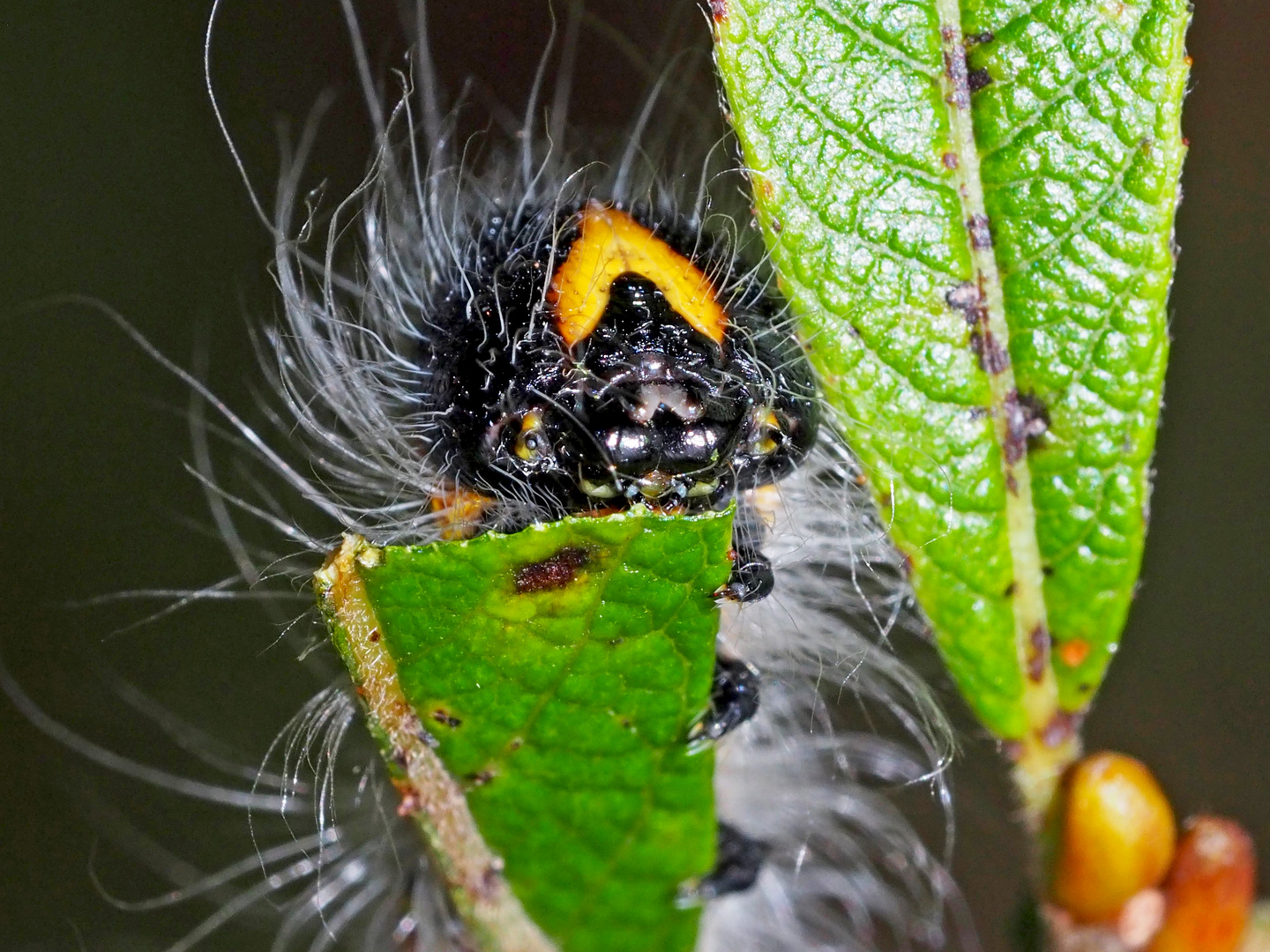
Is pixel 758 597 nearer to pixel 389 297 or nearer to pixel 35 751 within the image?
pixel 389 297

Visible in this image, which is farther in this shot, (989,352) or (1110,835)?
(989,352)

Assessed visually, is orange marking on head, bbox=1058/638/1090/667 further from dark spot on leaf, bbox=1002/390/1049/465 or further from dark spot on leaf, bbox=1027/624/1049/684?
dark spot on leaf, bbox=1002/390/1049/465

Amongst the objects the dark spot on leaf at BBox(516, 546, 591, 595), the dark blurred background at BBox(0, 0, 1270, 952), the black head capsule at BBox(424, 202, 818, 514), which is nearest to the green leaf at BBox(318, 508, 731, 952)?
the dark spot on leaf at BBox(516, 546, 591, 595)

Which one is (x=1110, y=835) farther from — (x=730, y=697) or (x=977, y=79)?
(x=977, y=79)

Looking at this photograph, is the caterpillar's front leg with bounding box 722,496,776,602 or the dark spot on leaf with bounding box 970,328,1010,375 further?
the caterpillar's front leg with bounding box 722,496,776,602

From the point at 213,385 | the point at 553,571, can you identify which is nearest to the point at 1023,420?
the point at 553,571
